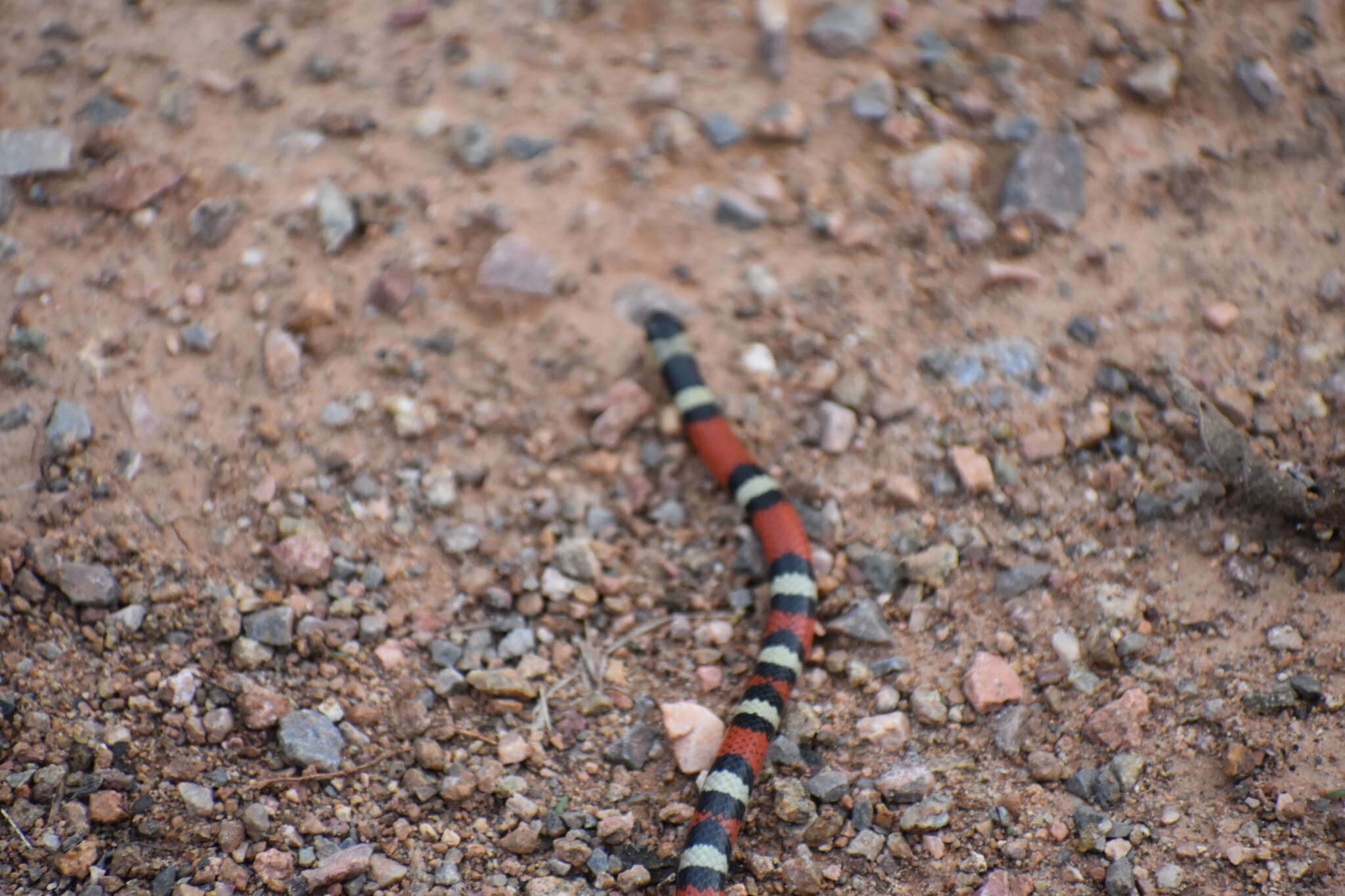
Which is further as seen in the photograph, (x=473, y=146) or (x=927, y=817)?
(x=473, y=146)

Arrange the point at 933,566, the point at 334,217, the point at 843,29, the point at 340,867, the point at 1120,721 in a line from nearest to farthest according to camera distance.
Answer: the point at 340,867 → the point at 1120,721 → the point at 933,566 → the point at 334,217 → the point at 843,29

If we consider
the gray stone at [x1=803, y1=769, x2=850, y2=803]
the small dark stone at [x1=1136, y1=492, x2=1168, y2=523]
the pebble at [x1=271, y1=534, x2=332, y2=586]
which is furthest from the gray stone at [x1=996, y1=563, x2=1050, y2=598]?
the pebble at [x1=271, y1=534, x2=332, y2=586]

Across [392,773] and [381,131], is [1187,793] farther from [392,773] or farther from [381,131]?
[381,131]

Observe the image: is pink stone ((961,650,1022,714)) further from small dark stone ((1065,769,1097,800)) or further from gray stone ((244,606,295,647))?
gray stone ((244,606,295,647))

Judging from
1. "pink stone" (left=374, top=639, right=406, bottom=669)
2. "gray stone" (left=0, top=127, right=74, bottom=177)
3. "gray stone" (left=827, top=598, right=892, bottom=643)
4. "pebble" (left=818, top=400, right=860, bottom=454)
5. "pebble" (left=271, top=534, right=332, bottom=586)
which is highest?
"gray stone" (left=0, top=127, right=74, bottom=177)

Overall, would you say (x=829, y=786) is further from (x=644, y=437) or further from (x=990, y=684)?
(x=644, y=437)

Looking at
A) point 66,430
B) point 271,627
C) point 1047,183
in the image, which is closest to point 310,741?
point 271,627
